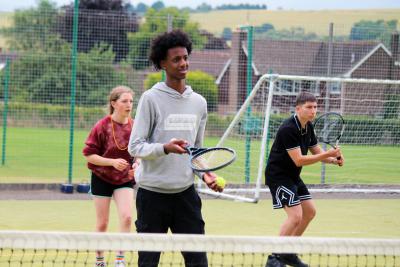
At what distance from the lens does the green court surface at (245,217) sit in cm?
1088

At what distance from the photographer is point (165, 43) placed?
5.89m

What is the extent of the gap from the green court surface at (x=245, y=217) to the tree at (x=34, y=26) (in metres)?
4.09

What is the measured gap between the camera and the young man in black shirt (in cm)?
809

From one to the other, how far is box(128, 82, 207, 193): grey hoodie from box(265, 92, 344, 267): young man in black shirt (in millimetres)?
2395

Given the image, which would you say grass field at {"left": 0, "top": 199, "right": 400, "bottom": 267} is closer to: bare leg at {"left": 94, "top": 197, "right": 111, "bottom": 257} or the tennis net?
bare leg at {"left": 94, "top": 197, "right": 111, "bottom": 257}

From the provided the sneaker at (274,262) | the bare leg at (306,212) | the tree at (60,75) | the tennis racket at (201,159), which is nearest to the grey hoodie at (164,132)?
the tennis racket at (201,159)

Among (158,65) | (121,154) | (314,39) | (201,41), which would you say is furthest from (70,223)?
(201,41)

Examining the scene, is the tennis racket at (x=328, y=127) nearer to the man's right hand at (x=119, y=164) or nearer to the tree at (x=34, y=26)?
the tree at (x=34, y=26)

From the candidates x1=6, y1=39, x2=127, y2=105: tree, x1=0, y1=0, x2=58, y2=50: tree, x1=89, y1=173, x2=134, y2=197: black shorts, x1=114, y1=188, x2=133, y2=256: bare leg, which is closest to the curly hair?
x1=114, y1=188, x2=133, y2=256: bare leg

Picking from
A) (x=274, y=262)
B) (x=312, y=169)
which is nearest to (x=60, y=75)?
(x=312, y=169)

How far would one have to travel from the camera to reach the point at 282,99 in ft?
57.1

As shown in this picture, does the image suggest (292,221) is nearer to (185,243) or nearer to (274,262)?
(274,262)

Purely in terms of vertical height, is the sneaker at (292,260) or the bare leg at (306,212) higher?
the bare leg at (306,212)

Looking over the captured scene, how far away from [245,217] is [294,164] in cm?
422
